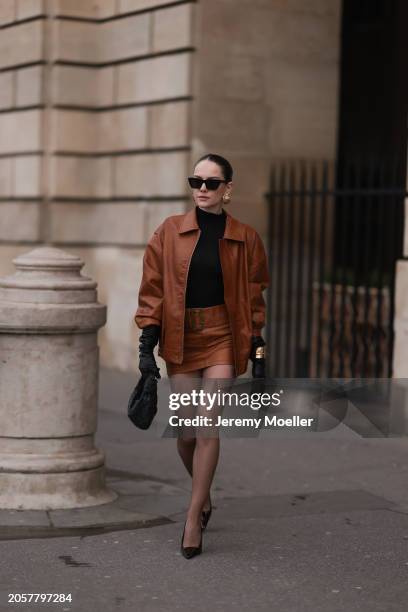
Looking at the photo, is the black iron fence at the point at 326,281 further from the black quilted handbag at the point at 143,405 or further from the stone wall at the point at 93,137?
the black quilted handbag at the point at 143,405

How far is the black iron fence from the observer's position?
10492 mm

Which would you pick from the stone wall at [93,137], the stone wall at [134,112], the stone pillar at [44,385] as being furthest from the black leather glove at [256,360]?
the stone wall at [93,137]

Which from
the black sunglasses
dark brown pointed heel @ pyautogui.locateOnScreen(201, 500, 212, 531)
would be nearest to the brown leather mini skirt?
the black sunglasses

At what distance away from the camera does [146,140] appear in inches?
500

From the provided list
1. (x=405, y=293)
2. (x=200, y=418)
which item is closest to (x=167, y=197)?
(x=405, y=293)

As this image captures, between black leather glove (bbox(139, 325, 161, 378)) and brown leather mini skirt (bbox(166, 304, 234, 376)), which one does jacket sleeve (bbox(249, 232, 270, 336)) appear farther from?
black leather glove (bbox(139, 325, 161, 378))

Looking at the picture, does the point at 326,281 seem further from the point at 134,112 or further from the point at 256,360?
the point at 256,360

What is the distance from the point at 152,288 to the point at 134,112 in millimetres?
7229

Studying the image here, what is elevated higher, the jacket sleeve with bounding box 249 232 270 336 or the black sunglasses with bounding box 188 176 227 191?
the black sunglasses with bounding box 188 176 227 191

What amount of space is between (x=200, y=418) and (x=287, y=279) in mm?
6160

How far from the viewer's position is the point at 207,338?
589 cm

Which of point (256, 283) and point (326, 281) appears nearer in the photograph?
point (256, 283)

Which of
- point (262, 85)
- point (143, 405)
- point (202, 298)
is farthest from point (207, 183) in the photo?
point (262, 85)

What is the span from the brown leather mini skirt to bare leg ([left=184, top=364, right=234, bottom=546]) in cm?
5
